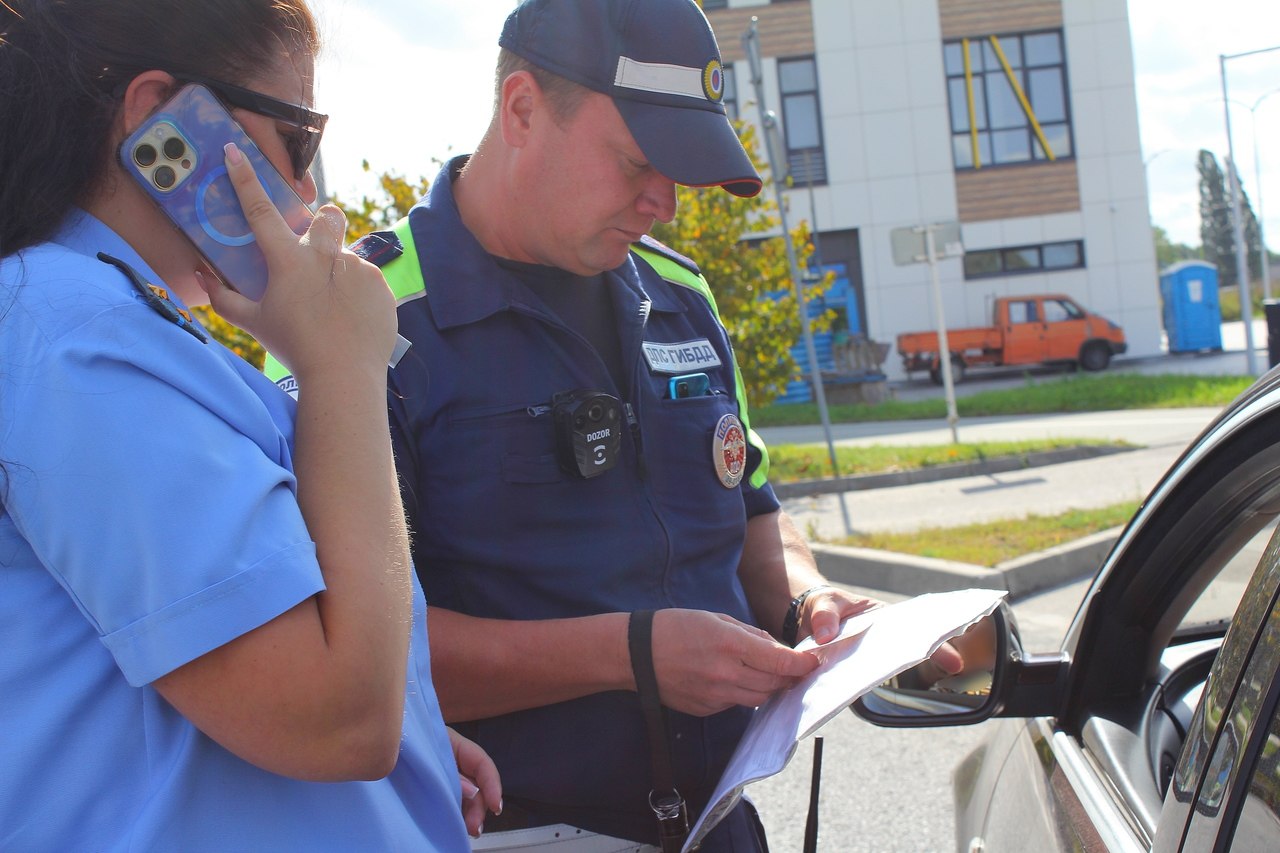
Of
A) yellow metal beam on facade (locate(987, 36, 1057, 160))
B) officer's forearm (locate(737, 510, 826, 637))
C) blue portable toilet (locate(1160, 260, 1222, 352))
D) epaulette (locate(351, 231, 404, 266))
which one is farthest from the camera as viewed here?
yellow metal beam on facade (locate(987, 36, 1057, 160))

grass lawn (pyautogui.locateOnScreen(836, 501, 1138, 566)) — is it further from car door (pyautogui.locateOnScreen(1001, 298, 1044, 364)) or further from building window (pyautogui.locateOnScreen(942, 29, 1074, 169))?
building window (pyautogui.locateOnScreen(942, 29, 1074, 169))

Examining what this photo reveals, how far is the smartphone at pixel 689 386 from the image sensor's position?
2037 mm

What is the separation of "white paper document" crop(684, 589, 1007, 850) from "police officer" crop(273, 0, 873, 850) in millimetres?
55

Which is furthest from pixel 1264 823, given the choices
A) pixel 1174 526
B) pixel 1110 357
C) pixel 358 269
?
pixel 1110 357

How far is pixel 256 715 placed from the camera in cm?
103

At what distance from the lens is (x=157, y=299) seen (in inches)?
42.3

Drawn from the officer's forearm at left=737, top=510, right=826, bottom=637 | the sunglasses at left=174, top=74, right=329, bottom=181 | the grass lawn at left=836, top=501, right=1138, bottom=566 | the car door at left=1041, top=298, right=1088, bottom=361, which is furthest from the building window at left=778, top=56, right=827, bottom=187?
the sunglasses at left=174, top=74, right=329, bottom=181

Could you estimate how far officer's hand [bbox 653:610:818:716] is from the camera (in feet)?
5.50

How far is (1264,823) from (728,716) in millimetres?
1011

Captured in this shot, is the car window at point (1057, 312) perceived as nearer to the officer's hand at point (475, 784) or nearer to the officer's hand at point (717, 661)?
the officer's hand at point (717, 661)

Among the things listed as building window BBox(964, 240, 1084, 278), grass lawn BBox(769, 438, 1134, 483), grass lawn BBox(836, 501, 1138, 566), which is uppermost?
building window BBox(964, 240, 1084, 278)

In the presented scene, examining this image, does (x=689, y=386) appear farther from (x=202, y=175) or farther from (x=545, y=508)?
(x=202, y=175)

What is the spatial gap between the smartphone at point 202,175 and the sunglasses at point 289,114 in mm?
14

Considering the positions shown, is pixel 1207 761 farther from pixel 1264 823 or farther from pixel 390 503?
pixel 390 503
